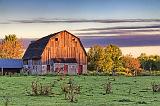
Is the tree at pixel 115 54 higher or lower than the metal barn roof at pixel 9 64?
higher

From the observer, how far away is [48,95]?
29750mm

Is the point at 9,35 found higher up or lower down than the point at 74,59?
higher up

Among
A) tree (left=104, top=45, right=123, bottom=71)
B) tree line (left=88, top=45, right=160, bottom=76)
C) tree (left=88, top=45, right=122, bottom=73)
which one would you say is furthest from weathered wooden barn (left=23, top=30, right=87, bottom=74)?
tree (left=104, top=45, right=123, bottom=71)

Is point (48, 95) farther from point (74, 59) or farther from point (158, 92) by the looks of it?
point (74, 59)

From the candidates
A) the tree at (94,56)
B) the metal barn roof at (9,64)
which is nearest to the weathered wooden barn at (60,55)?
the metal barn roof at (9,64)

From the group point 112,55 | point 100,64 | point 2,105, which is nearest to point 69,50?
point 100,64

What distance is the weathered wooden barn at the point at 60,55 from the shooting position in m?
97.0

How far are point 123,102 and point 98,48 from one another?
345 feet

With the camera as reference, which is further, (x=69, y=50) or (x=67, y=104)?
(x=69, y=50)

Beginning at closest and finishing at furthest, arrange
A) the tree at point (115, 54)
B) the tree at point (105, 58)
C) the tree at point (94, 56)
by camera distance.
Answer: the tree at point (105, 58)
the tree at point (94, 56)
the tree at point (115, 54)

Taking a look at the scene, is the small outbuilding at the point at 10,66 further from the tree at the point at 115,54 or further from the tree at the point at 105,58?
the tree at the point at 115,54

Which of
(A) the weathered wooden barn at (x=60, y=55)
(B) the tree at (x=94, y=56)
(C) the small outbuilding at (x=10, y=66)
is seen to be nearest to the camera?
(A) the weathered wooden barn at (x=60, y=55)

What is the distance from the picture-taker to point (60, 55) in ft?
327

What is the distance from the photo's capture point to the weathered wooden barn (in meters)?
97.0
